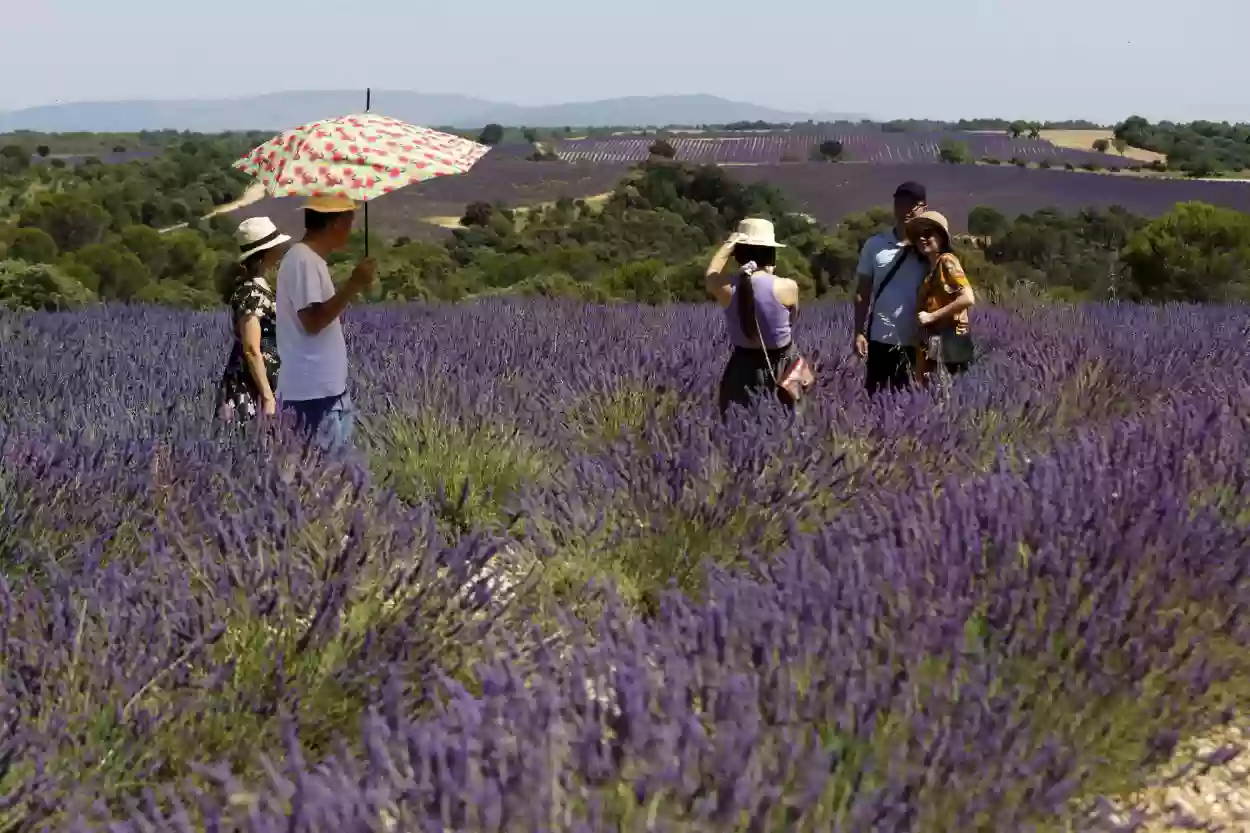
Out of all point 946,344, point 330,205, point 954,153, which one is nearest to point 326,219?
point 330,205

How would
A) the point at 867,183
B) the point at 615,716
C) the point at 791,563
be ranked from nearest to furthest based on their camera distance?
the point at 615,716
the point at 791,563
the point at 867,183

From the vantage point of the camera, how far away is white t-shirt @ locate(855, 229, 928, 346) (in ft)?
14.0

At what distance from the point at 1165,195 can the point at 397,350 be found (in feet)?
99.5

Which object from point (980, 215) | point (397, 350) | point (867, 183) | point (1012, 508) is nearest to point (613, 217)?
point (980, 215)

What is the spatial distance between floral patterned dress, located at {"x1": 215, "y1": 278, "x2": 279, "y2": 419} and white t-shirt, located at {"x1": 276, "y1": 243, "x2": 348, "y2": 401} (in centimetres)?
24

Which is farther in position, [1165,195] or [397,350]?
[1165,195]

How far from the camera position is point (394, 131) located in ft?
11.9

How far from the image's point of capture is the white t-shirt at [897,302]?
426cm

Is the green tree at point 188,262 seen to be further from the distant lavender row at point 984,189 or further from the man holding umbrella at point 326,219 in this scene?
the man holding umbrella at point 326,219

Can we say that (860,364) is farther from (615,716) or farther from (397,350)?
(615,716)

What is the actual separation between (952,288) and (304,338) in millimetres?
2199

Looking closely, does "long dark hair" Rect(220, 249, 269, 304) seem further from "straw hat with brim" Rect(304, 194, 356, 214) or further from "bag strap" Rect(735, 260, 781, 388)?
"bag strap" Rect(735, 260, 781, 388)

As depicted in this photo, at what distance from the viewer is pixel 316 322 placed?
10.5ft

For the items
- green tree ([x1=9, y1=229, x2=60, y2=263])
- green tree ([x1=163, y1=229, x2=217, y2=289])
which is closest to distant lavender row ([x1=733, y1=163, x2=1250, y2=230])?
green tree ([x1=163, y1=229, x2=217, y2=289])
